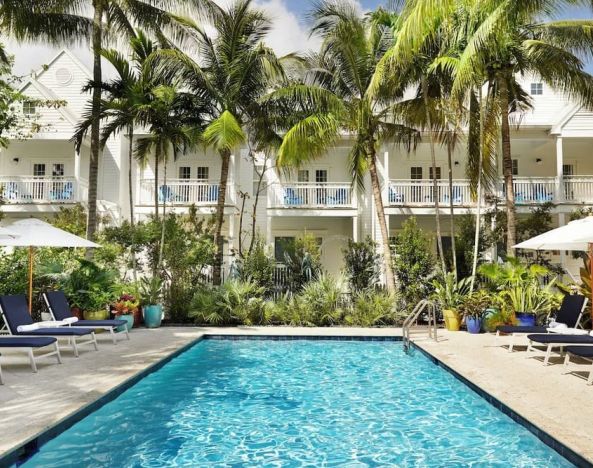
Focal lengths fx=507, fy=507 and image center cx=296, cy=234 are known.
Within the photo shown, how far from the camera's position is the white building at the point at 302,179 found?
19516 mm

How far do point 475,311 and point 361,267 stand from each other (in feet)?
13.7

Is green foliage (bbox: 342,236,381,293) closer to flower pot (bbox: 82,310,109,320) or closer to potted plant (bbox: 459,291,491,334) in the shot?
potted plant (bbox: 459,291,491,334)

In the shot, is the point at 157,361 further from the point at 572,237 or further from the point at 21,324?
the point at 572,237

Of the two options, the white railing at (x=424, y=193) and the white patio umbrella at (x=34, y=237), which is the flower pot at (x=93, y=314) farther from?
the white railing at (x=424, y=193)

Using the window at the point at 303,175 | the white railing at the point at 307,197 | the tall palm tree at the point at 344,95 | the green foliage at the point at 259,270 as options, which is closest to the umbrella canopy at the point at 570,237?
the tall palm tree at the point at 344,95

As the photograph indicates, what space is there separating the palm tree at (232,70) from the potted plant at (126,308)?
326 centimetres

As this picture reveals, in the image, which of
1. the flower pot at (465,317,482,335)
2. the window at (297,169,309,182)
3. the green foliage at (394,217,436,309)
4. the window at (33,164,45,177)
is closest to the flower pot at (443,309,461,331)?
the flower pot at (465,317,482,335)

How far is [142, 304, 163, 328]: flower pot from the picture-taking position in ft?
45.7

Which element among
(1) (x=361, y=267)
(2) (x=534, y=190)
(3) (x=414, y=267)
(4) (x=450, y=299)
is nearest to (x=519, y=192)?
(2) (x=534, y=190)

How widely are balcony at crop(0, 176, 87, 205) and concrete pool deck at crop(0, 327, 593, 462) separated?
10.4m

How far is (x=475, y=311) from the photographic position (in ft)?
42.2

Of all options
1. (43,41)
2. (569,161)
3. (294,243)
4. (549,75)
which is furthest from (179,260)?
(569,161)

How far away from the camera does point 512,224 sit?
46.5 feet

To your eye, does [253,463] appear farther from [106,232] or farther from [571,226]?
[106,232]
